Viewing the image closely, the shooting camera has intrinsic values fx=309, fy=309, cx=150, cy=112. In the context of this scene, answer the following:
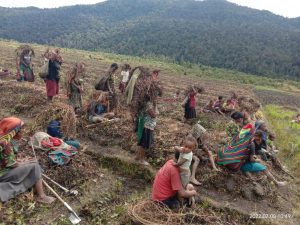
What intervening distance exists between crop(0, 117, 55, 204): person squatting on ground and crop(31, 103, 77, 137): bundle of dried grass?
183cm

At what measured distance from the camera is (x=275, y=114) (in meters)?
16.1

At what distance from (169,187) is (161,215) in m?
0.46

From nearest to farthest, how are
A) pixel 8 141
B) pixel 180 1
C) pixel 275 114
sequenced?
pixel 8 141, pixel 275 114, pixel 180 1

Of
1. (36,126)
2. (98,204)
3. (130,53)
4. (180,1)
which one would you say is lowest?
(130,53)

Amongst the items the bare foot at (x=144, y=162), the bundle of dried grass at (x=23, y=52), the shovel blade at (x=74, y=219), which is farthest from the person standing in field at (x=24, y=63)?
the shovel blade at (x=74, y=219)

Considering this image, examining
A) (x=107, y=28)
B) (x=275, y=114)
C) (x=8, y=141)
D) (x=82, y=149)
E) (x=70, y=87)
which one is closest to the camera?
(x=8, y=141)

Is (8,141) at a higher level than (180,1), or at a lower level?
lower

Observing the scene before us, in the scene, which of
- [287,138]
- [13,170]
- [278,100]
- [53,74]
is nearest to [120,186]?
[13,170]

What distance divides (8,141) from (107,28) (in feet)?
363

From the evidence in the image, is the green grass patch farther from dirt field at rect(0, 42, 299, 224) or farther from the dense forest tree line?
the dense forest tree line

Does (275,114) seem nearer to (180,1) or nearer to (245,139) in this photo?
(245,139)

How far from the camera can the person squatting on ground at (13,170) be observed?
4.54 metres

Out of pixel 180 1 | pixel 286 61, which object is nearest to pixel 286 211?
pixel 286 61
